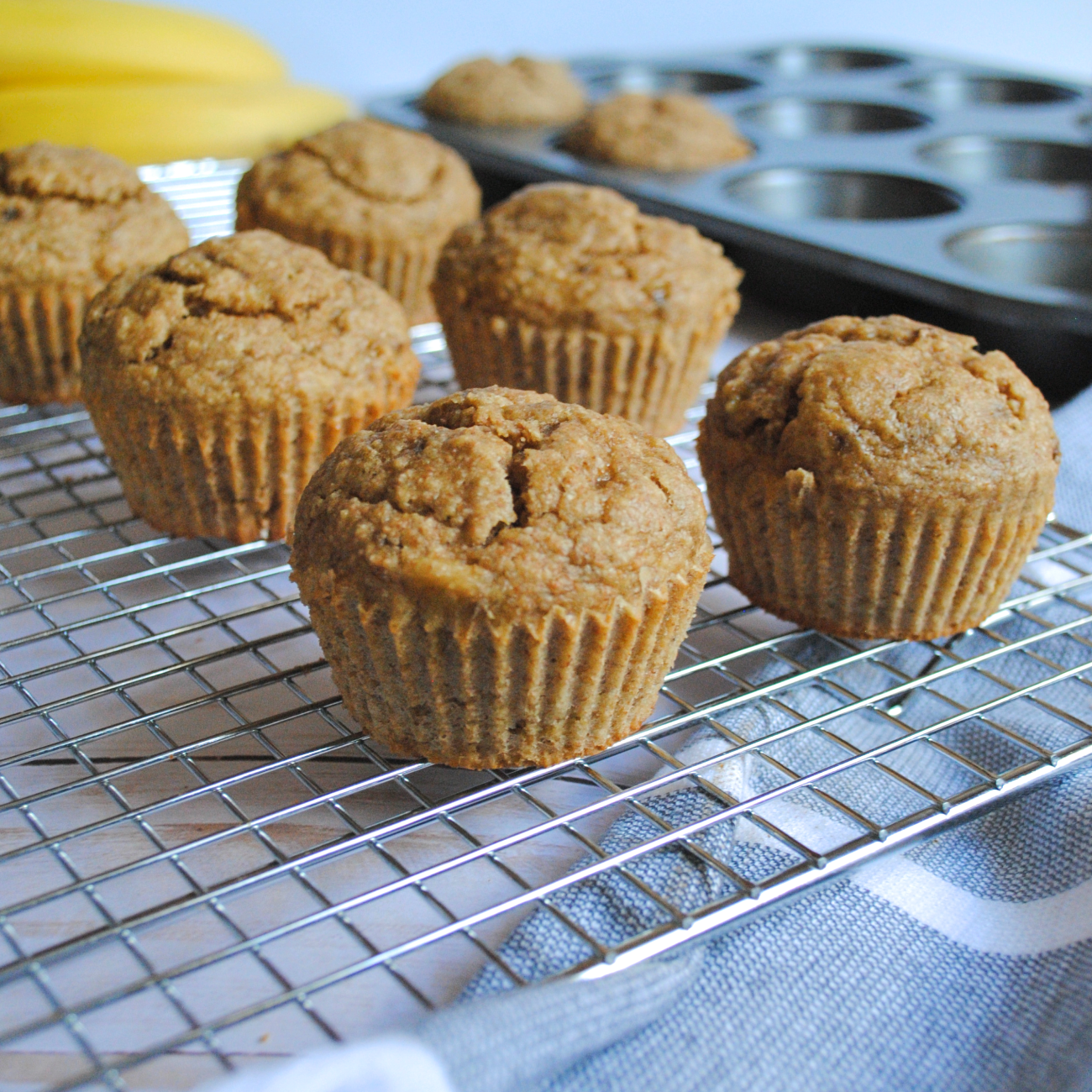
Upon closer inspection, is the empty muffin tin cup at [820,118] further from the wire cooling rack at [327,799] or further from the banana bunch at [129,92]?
the wire cooling rack at [327,799]

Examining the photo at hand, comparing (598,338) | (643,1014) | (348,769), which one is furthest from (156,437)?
(643,1014)

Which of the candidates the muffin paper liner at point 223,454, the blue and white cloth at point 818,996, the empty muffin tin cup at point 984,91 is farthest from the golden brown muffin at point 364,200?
the empty muffin tin cup at point 984,91

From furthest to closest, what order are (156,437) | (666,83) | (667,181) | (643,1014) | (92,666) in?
(666,83)
(667,181)
(156,437)
(92,666)
(643,1014)

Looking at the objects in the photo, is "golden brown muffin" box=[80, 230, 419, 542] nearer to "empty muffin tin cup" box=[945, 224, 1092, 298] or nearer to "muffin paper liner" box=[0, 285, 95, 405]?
"muffin paper liner" box=[0, 285, 95, 405]

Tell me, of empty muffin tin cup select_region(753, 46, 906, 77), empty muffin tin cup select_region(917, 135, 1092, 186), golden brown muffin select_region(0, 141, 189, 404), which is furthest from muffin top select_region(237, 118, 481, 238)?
empty muffin tin cup select_region(753, 46, 906, 77)

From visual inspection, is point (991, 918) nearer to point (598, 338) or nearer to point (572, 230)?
point (598, 338)
